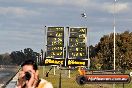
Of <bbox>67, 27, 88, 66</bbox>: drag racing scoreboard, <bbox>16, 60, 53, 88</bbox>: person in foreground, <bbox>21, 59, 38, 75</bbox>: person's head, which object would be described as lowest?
<bbox>16, 60, 53, 88</bbox>: person in foreground

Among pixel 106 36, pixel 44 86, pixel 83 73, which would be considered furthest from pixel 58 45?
pixel 106 36

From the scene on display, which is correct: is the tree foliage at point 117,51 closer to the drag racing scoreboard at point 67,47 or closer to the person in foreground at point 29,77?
the drag racing scoreboard at point 67,47

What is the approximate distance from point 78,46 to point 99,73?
42.1 feet

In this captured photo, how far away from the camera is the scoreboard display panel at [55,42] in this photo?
39.4 m

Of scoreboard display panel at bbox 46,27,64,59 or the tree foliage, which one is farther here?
the tree foliage

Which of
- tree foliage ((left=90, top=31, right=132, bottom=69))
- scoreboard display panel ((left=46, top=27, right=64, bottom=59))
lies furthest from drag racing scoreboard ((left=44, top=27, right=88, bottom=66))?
tree foliage ((left=90, top=31, right=132, bottom=69))

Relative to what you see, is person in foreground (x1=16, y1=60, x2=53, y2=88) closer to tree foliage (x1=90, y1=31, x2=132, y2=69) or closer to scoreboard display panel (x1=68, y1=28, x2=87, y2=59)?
scoreboard display panel (x1=68, y1=28, x2=87, y2=59)

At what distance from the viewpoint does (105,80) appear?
2525cm

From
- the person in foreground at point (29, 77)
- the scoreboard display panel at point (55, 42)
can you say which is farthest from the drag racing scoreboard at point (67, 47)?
the person in foreground at point (29, 77)

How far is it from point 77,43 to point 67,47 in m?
1.06

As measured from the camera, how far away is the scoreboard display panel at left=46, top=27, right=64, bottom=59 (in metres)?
39.4

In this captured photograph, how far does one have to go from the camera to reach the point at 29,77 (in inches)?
193

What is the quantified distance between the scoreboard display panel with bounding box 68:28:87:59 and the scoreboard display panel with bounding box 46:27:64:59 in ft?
4.25

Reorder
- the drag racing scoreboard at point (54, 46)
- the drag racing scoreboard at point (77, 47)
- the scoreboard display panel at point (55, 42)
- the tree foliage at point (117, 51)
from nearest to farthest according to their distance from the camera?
the drag racing scoreboard at point (77, 47) < the drag racing scoreboard at point (54, 46) < the scoreboard display panel at point (55, 42) < the tree foliage at point (117, 51)
